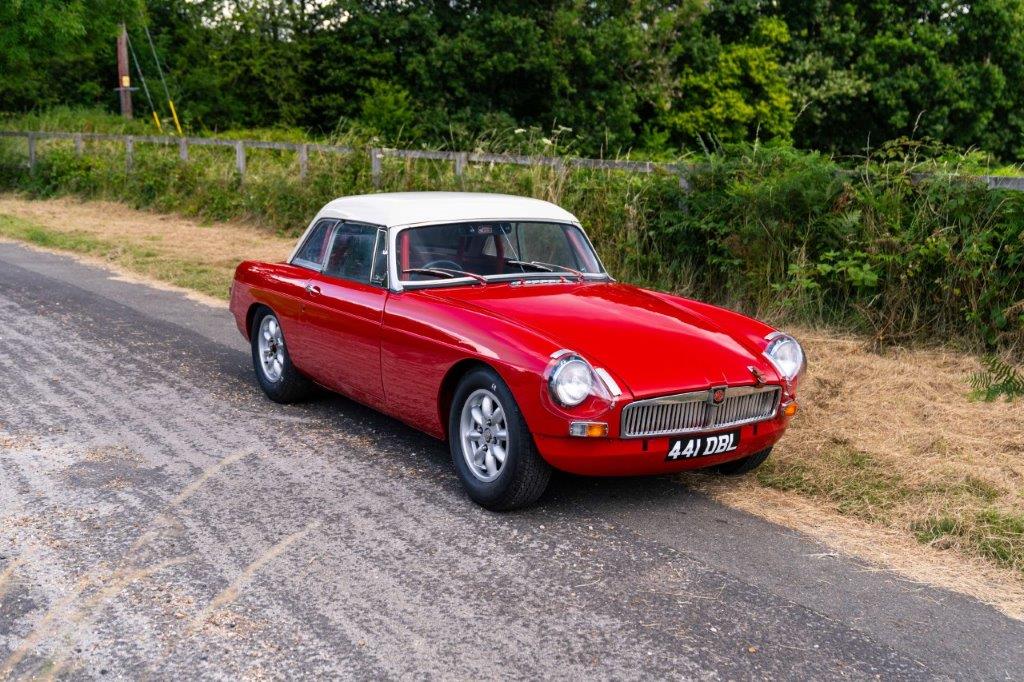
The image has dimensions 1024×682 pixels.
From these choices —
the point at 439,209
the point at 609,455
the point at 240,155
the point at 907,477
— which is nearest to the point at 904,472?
the point at 907,477

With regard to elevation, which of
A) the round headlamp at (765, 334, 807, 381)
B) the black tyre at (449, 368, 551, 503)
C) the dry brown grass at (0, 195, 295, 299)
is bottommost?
the dry brown grass at (0, 195, 295, 299)

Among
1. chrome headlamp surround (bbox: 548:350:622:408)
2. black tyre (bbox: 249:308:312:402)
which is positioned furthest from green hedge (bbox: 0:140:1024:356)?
chrome headlamp surround (bbox: 548:350:622:408)

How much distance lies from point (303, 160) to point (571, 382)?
14095mm

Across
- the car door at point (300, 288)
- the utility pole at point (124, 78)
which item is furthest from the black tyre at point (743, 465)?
the utility pole at point (124, 78)

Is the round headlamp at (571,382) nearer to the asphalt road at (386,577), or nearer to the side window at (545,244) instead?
the asphalt road at (386,577)

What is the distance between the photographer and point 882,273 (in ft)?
28.5

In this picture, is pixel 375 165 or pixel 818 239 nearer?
pixel 818 239

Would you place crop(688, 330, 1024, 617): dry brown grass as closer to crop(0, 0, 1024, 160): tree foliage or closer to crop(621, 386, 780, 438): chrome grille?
crop(621, 386, 780, 438): chrome grille

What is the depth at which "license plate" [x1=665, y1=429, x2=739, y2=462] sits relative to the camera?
495cm

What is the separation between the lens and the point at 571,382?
4777 millimetres

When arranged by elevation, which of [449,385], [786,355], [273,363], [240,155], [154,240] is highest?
[240,155]

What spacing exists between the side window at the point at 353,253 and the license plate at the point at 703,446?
215cm

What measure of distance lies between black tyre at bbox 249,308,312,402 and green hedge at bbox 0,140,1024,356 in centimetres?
427

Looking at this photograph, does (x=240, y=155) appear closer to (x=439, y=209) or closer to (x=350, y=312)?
(x=439, y=209)
